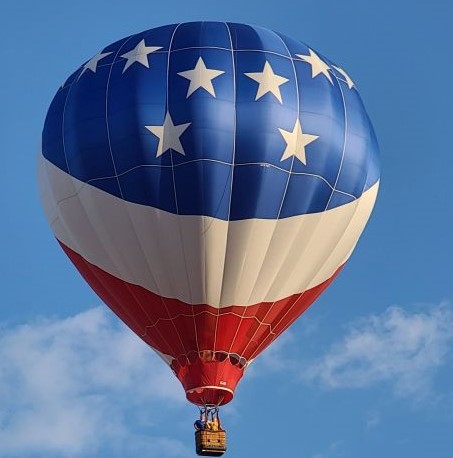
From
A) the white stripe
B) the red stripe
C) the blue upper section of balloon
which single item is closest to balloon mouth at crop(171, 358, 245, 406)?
the red stripe

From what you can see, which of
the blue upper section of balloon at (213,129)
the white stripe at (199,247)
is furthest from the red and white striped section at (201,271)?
the blue upper section of balloon at (213,129)

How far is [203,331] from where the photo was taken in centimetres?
3369

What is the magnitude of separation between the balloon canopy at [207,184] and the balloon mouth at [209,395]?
0.08ft

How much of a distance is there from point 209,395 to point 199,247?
253 cm

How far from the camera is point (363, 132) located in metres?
34.8

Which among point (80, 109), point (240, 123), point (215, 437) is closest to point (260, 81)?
point (240, 123)

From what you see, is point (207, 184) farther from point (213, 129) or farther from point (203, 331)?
point (203, 331)

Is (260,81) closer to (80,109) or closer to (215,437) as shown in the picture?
(80,109)

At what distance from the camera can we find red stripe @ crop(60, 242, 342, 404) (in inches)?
1324

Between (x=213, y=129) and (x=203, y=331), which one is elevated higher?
(x=213, y=129)

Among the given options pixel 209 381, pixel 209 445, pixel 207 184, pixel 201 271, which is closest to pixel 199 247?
pixel 201 271

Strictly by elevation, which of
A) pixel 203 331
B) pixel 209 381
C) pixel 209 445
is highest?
pixel 203 331

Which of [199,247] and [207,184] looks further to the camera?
[199,247]

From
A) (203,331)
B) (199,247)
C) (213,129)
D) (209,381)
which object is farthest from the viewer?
(203,331)
